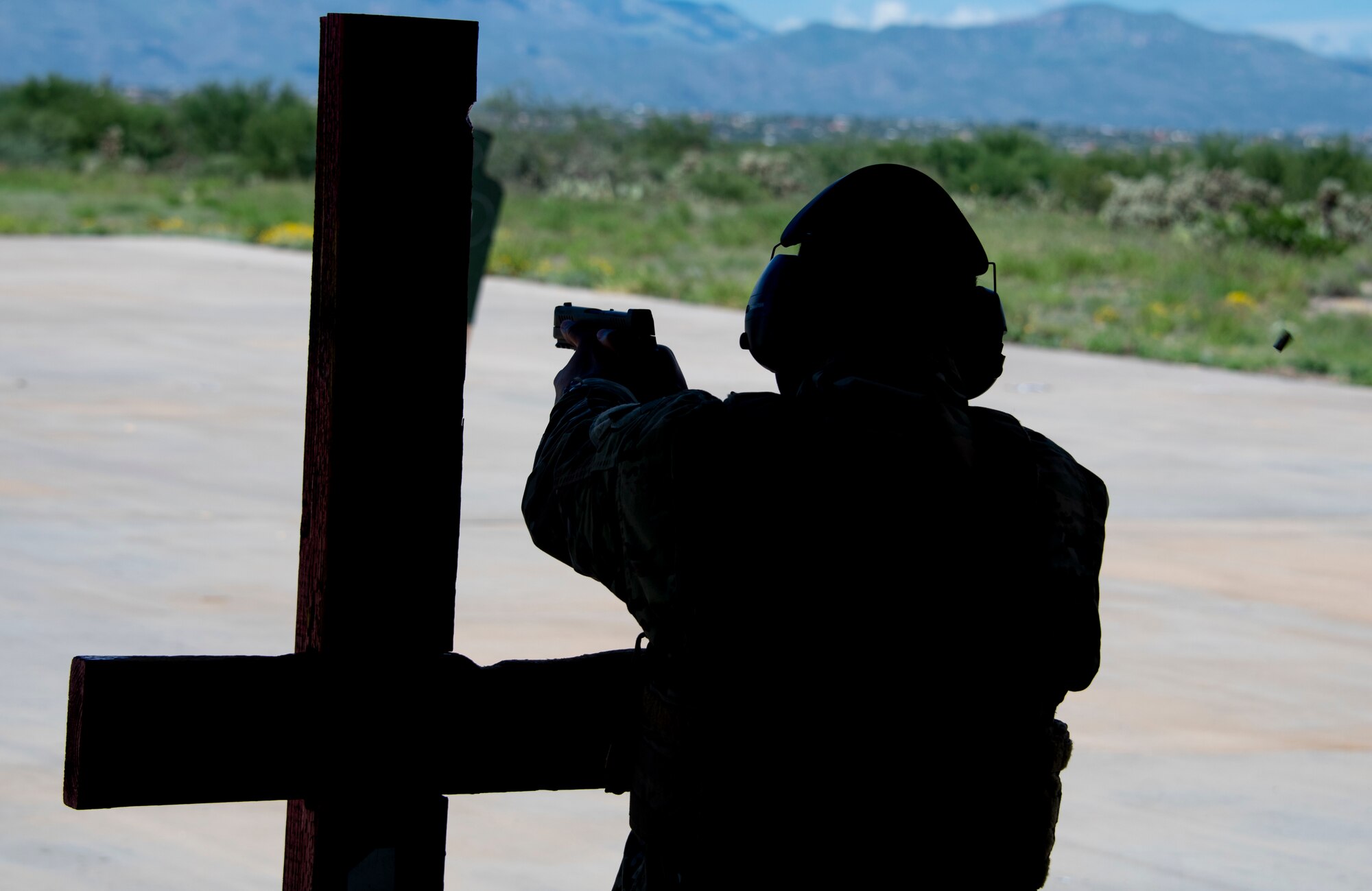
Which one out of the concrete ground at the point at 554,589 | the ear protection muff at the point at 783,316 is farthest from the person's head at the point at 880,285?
the concrete ground at the point at 554,589

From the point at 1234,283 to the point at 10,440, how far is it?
17.1 meters

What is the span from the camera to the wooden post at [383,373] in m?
1.66

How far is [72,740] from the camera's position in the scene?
1.60 metres

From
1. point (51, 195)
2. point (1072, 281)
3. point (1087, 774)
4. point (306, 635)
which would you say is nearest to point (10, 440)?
point (1087, 774)

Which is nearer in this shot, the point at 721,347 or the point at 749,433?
the point at 749,433

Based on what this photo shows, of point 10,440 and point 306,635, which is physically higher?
Answer: point 306,635

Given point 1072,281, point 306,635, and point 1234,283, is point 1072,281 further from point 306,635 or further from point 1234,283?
point 306,635

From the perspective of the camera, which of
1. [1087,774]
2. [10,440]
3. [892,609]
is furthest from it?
[10,440]

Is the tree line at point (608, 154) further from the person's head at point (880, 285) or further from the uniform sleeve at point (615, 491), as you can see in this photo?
the uniform sleeve at point (615, 491)

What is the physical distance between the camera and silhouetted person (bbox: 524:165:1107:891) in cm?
158

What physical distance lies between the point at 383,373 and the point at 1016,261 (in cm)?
2422

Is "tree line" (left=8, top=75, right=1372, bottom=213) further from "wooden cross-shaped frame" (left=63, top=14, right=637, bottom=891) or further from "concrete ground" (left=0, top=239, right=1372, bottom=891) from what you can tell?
"wooden cross-shaped frame" (left=63, top=14, right=637, bottom=891)

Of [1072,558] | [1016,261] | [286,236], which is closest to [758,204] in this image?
[1016,261]

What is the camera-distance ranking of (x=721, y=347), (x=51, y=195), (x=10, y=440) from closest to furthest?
(x=10, y=440)
(x=721, y=347)
(x=51, y=195)
